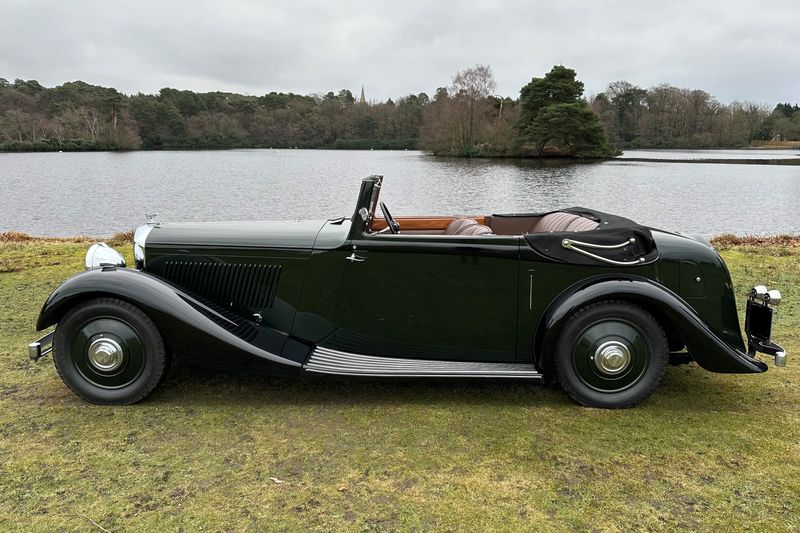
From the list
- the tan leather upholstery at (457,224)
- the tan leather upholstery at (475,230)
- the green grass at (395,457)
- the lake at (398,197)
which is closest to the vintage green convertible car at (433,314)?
the green grass at (395,457)

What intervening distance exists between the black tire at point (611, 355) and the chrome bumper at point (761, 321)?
680mm

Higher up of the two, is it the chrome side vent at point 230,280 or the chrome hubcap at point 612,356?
the chrome side vent at point 230,280

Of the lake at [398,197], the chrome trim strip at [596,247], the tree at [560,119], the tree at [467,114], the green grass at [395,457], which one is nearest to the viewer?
the green grass at [395,457]

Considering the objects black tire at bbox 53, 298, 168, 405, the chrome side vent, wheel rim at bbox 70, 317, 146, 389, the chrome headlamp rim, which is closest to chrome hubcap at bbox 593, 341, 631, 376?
the chrome side vent

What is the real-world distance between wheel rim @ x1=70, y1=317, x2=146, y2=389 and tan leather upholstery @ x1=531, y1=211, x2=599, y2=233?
3.19m

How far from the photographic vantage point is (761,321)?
11.7ft

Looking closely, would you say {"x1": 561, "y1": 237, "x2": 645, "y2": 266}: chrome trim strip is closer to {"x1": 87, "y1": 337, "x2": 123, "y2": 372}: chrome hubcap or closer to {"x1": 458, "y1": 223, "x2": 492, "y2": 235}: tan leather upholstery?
{"x1": 458, "y1": 223, "x2": 492, "y2": 235}: tan leather upholstery

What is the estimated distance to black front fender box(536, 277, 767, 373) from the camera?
3.35 metres

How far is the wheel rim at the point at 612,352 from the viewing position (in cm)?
343

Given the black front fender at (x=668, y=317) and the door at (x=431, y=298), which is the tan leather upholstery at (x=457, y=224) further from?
the black front fender at (x=668, y=317)

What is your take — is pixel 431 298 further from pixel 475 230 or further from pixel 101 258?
pixel 101 258

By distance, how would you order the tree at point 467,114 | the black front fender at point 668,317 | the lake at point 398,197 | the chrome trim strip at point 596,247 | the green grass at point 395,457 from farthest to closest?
1. the tree at point 467,114
2. the lake at point 398,197
3. the chrome trim strip at point 596,247
4. the black front fender at point 668,317
5. the green grass at point 395,457

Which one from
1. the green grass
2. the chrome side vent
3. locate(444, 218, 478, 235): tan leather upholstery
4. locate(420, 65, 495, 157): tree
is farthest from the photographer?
locate(420, 65, 495, 157): tree

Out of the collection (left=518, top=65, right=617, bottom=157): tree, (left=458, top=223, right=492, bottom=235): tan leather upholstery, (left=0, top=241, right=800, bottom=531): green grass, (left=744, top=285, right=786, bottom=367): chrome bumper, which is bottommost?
(left=0, top=241, right=800, bottom=531): green grass
